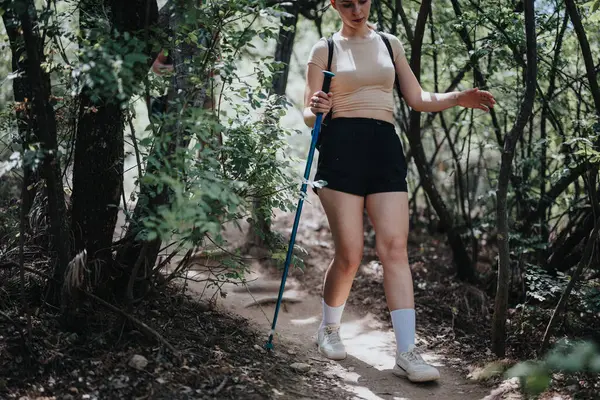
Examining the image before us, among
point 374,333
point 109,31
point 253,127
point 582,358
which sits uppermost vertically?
point 109,31

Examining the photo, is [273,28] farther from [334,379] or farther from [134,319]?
[334,379]

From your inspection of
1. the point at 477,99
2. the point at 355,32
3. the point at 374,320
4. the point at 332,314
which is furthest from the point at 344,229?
the point at 374,320

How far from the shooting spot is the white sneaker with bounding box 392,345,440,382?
135 inches

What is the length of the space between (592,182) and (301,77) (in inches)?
168

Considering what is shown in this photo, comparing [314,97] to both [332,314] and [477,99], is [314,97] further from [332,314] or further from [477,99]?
[332,314]

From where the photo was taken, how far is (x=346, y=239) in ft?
11.9

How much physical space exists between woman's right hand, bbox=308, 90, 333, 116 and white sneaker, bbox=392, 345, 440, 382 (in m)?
1.39

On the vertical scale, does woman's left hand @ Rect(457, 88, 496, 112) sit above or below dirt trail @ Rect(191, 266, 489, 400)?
above

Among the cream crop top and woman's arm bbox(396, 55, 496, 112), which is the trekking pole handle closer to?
the cream crop top

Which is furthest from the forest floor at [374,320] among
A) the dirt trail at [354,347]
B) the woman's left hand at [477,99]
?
the woman's left hand at [477,99]

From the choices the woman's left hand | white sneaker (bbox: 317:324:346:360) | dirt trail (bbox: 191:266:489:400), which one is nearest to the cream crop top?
the woman's left hand

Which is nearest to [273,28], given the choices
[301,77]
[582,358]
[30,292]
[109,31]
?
[109,31]

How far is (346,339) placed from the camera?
4.51 meters

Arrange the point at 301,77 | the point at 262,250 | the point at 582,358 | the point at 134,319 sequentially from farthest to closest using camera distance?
1. the point at 301,77
2. the point at 262,250
3. the point at 134,319
4. the point at 582,358
